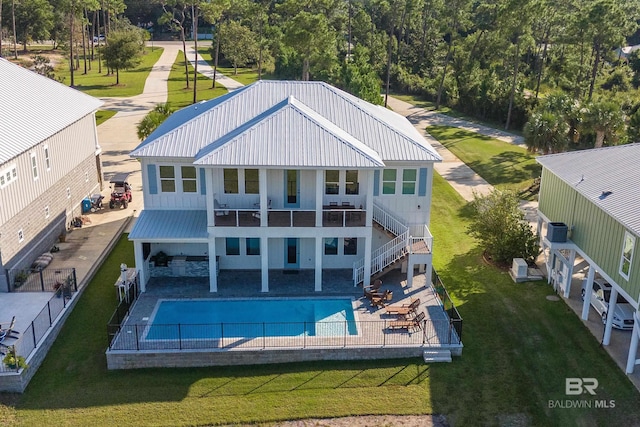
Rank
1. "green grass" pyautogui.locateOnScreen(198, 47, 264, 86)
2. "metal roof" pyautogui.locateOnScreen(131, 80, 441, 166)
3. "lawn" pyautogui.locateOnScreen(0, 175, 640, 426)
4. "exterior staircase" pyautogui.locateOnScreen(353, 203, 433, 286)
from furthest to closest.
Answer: "green grass" pyautogui.locateOnScreen(198, 47, 264, 86) < "exterior staircase" pyautogui.locateOnScreen(353, 203, 433, 286) < "metal roof" pyautogui.locateOnScreen(131, 80, 441, 166) < "lawn" pyautogui.locateOnScreen(0, 175, 640, 426)

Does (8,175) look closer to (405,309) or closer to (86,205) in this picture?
(86,205)

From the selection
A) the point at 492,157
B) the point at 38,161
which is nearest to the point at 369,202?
the point at 38,161

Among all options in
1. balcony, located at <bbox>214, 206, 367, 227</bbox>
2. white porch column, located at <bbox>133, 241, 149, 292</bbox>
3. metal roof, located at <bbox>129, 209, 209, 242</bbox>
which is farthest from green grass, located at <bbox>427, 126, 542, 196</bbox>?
white porch column, located at <bbox>133, 241, 149, 292</bbox>

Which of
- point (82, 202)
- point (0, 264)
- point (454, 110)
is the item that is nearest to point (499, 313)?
point (0, 264)

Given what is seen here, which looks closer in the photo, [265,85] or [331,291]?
[331,291]

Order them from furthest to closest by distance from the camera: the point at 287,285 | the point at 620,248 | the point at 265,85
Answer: the point at 265,85
the point at 287,285
the point at 620,248

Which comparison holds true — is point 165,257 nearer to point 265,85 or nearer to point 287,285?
point 287,285

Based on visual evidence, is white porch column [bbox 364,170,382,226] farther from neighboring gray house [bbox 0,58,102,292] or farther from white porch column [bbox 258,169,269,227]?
neighboring gray house [bbox 0,58,102,292]
